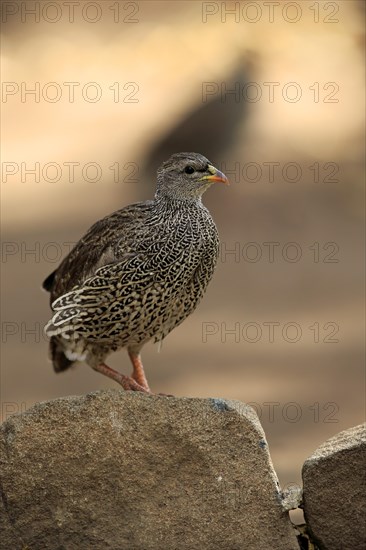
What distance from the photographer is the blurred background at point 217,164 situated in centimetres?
Answer: 1570

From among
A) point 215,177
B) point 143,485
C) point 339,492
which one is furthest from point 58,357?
point 339,492

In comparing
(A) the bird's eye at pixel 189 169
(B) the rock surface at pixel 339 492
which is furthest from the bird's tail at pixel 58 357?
(B) the rock surface at pixel 339 492

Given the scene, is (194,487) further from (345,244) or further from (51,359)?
(345,244)

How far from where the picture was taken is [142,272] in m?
8.73

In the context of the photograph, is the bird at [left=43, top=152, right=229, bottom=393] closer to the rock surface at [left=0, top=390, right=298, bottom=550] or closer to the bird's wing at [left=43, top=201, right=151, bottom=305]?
the bird's wing at [left=43, top=201, right=151, bottom=305]

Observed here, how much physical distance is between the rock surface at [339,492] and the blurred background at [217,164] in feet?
21.2

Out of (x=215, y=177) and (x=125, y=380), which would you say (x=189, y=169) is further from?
(x=125, y=380)

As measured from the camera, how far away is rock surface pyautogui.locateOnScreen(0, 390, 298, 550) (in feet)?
25.3

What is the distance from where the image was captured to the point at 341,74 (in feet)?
78.0

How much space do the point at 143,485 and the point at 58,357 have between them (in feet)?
6.41

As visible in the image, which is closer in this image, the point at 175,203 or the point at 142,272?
the point at 142,272

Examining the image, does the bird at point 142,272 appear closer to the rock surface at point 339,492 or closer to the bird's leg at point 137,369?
the bird's leg at point 137,369

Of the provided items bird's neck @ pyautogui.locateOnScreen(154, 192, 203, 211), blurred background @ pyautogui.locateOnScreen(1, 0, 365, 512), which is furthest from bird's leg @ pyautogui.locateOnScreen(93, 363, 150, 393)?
blurred background @ pyautogui.locateOnScreen(1, 0, 365, 512)

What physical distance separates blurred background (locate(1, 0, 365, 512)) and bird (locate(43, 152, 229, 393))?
5408mm
